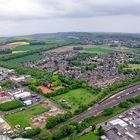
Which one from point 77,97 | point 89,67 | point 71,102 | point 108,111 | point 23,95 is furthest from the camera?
point 89,67

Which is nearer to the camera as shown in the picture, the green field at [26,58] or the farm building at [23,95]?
the farm building at [23,95]

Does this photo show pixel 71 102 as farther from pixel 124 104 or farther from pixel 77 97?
pixel 124 104

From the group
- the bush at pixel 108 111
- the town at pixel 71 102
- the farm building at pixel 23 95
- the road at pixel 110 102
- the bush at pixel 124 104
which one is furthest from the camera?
the farm building at pixel 23 95

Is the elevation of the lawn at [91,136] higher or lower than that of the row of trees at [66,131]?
lower

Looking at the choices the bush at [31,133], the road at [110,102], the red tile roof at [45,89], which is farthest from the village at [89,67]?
the bush at [31,133]

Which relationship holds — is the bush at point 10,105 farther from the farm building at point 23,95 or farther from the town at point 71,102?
the farm building at point 23,95

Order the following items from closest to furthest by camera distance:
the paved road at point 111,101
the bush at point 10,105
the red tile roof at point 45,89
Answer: the paved road at point 111,101, the bush at point 10,105, the red tile roof at point 45,89

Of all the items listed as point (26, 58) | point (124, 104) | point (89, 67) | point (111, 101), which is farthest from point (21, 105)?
point (26, 58)
